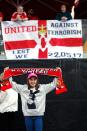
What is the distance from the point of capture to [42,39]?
13328mm

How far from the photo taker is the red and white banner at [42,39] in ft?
43.4

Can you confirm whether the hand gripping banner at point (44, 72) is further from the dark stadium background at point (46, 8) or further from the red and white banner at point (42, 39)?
the dark stadium background at point (46, 8)

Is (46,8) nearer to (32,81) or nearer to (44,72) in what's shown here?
(44,72)

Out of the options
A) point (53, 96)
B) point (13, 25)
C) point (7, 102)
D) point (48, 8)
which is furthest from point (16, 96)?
point (48, 8)

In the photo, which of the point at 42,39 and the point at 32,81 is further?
the point at 42,39

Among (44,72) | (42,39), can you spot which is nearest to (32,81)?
(44,72)

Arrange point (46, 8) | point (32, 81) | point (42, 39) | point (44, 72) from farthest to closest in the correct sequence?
point (46, 8)
point (42, 39)
point (44, 72)
point (32, 81)

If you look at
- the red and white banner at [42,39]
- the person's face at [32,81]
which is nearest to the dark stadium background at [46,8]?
the red and white banner at [42,39]

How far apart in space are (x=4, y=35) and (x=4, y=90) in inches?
62.1

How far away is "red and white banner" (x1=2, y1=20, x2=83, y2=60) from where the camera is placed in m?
13.2

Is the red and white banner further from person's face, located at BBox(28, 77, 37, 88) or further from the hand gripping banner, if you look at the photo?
person's face, located at BBox(28, 77, 37, 88)

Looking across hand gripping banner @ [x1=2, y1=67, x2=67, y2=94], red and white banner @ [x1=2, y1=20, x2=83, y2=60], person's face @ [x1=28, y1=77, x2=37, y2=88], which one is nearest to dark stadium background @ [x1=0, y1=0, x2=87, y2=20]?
red and white banner @ [x1=2, y1=20, x2=83, y2=60]

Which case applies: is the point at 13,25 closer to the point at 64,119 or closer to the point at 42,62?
the point at 42,62

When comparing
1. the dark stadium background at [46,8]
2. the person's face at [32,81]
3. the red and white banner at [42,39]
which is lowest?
the person's face at [32,81]
